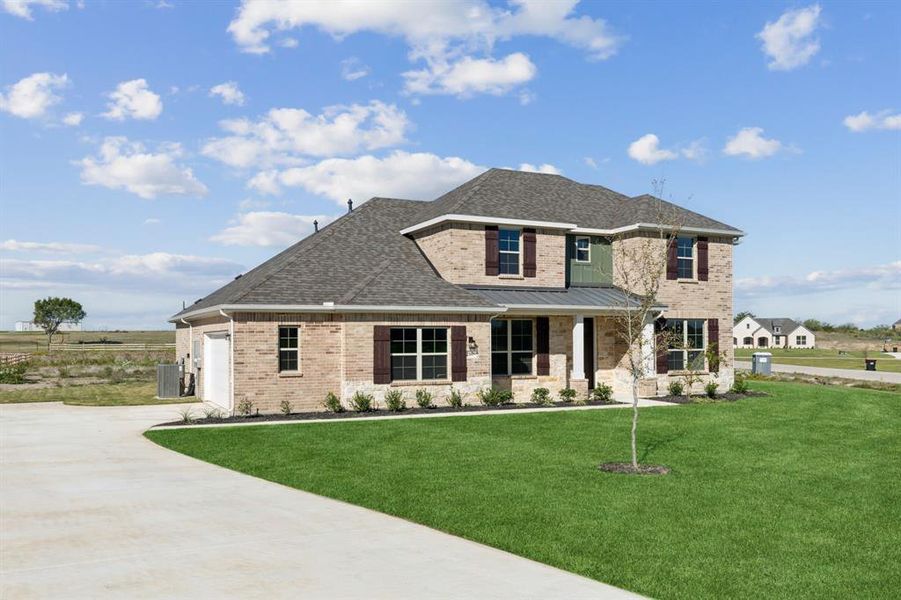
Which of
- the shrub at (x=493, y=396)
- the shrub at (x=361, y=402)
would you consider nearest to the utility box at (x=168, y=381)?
the shrub at (x=361, y=402)

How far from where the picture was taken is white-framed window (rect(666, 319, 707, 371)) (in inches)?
1113

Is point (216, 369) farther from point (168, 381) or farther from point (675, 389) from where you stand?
point (675, 389)

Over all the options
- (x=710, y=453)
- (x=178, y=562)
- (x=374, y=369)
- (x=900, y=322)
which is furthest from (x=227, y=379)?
(x=900, y=322)

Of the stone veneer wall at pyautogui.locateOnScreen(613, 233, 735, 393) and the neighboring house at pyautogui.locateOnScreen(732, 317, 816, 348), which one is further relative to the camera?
the neighboring house at pyautogui.locateOnScreen(732, 317, 816, 348)

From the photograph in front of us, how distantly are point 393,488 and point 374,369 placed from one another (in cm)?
→ 1097

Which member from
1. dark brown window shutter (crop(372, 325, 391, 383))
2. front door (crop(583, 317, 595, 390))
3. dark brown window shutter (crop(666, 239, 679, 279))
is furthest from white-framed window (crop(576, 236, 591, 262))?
dark brown window shutter (crop(372, 325, 391, 383))

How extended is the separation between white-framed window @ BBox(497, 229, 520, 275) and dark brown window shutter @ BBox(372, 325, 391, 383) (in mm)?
5908

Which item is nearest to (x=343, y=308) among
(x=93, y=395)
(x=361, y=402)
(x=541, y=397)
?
(x=361, y=402)

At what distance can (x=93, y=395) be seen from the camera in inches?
1097

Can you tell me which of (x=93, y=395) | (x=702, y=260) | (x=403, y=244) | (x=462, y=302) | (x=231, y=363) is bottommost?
(x=93, y=395)

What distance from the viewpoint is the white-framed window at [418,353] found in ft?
74.5

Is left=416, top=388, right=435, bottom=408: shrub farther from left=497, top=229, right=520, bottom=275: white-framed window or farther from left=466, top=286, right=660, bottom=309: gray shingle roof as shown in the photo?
left=497, top=229, right=520, bottom=275: white-framed window

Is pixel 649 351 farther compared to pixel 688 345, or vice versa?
pixel 688 345

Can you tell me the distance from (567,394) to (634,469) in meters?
A: 12.0
